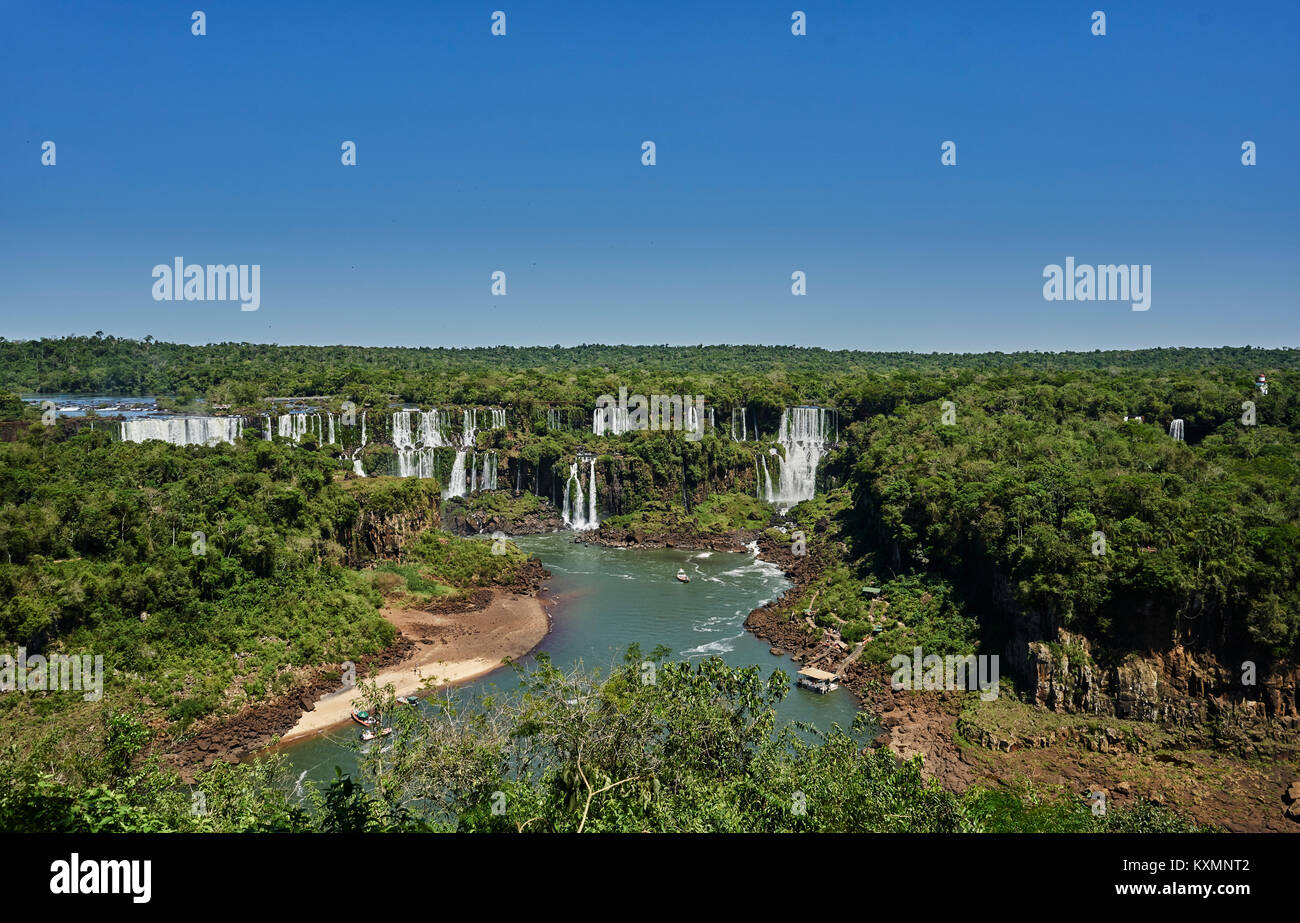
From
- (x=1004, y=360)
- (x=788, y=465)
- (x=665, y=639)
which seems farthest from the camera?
(x=1004, y=360)

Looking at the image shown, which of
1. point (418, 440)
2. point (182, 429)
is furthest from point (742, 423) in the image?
point (182, 429)

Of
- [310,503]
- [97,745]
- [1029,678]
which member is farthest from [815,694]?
[310,503]

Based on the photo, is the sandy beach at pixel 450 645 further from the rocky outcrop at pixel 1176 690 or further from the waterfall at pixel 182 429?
the waterfall at pixel 182 429

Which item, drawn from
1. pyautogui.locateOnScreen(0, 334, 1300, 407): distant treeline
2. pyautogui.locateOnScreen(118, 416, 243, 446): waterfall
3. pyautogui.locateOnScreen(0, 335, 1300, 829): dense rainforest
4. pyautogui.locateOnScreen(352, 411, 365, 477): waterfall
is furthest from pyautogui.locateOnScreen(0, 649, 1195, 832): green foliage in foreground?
pyautogui.locateOnScreen(0, 334, 1300, 407): distant treeline

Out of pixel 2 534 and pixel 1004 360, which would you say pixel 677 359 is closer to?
pixel 1004 360

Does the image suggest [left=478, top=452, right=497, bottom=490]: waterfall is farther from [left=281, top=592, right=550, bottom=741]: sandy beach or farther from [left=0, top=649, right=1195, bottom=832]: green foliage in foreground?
[left=0, top=649, right=1195, bottom=832]: green foliage in foreground
